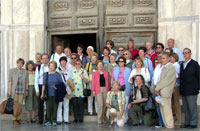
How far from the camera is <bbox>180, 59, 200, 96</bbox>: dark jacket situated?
8.94 metres

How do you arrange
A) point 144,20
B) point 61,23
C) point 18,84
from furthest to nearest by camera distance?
point 61,23 → point 144,20 → point 18,84

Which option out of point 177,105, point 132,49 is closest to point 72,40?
point 132,49

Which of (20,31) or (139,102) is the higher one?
(20,31)

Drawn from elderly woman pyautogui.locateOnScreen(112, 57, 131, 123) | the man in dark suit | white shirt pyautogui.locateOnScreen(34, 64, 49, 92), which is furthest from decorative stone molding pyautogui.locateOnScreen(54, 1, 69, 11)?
the man in dark suit

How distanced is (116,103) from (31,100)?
247 cm

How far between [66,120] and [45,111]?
711 mm

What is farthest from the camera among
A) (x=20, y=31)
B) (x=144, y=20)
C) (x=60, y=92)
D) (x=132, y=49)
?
(x=20, y=31)

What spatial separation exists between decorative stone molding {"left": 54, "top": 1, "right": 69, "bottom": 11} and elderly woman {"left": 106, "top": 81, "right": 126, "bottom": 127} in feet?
12.9

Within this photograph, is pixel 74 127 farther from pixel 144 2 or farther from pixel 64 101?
pixel 144 2

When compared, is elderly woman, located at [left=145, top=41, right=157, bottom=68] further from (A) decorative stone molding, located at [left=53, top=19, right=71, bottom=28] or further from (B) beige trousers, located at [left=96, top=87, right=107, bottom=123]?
(A) decorative stone molding, located at [left=53, top=19, right=71, bottom=28]

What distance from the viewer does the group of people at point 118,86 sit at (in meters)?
9.00

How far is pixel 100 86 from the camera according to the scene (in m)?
9.85

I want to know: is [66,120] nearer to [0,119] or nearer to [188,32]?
[0,119]

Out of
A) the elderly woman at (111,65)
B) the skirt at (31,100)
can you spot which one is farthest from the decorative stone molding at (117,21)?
the skirt at (31,100)
